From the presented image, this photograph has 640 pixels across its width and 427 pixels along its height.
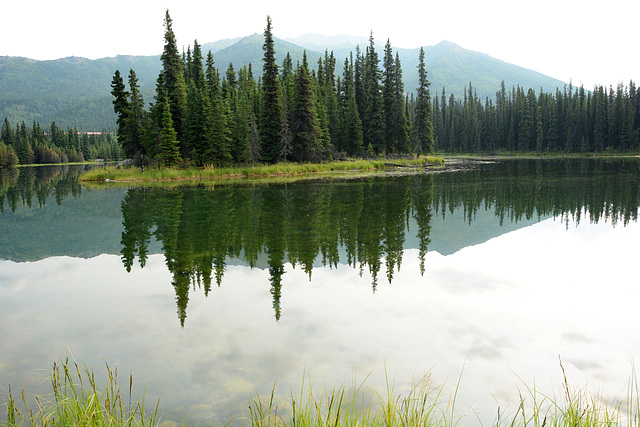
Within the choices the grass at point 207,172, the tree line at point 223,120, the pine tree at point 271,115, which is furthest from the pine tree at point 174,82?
the pine tree at point 271,115

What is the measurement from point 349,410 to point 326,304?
12.8ft

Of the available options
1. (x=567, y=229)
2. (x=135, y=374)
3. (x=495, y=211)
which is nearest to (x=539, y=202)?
(x=495, y=211)

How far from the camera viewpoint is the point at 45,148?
399 ft

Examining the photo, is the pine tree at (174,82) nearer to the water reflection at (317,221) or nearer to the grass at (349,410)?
the water reflection at (317,221)

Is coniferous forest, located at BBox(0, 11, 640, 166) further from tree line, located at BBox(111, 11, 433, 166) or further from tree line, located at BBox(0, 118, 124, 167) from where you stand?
tree line, located at BBox(0, 118, 124, 167)

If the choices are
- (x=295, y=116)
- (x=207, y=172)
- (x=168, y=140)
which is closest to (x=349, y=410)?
(x=207, y=172)

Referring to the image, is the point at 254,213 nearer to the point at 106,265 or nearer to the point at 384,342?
the point at 106,265

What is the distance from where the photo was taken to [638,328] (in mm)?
6785

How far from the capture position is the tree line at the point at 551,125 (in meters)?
95.1

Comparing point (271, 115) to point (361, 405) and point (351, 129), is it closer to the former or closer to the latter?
point (351, 129)

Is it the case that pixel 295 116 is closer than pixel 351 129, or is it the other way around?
pixel 295 116

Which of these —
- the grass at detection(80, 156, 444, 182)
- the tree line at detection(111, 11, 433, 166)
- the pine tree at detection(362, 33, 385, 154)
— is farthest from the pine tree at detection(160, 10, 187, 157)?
the pine tree at detection(362, 33, 385, 154)

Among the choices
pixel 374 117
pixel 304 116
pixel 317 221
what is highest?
pixel 374 117

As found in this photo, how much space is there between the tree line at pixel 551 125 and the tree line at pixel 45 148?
346ft
